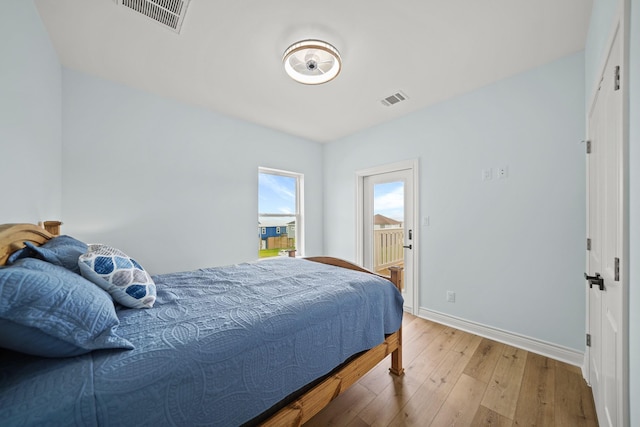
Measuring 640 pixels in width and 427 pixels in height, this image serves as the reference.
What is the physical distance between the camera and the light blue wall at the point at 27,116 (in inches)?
50.1

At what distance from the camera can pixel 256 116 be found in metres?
3.13

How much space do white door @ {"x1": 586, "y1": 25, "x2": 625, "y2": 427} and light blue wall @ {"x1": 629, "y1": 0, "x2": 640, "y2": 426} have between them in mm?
51

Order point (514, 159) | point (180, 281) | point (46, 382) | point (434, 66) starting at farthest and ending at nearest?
point (514, 159)
point (434, 66)
point (180, 281)
point (46, 382)

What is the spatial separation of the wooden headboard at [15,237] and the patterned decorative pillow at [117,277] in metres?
0.24

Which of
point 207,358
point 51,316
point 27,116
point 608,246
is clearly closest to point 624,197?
point 608,246

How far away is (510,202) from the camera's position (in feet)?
7.50

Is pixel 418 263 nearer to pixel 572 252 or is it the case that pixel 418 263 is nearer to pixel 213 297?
pixel 572 252

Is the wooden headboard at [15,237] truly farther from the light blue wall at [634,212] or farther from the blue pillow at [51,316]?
the light blue wall at [634,212]

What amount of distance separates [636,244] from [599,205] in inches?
34.6

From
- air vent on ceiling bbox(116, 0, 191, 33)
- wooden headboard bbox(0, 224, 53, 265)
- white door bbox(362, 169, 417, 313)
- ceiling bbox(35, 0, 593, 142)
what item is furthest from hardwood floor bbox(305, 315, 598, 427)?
air vent on ceiling bbox(116, 0, 191, 33)

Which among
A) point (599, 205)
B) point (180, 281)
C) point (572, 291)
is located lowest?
point (572, 291)

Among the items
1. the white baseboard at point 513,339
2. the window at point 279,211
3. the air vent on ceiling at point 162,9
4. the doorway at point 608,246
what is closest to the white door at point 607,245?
the doorway at point 608,246

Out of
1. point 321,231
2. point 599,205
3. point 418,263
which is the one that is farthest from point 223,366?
point 321,231

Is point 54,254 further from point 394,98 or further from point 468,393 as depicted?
point 394,98
